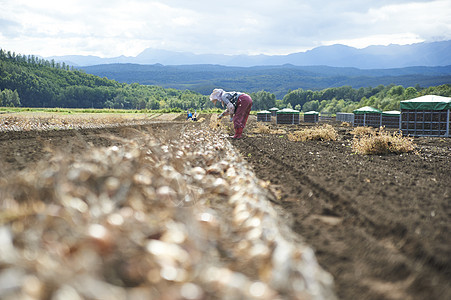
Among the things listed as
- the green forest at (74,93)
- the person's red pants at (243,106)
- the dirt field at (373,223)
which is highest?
the green forest at (74,93)

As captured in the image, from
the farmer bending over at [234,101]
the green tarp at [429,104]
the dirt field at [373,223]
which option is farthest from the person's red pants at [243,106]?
the green tarp at [429,104]

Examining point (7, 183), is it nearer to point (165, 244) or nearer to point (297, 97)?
point (165, 244)

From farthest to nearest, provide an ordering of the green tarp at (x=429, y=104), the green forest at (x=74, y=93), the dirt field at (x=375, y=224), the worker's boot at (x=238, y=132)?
1. the green forest at (x=74, y=93)
2. the green tarp at (x=429, y=104)
3. the worker's boot at (x=238, y=132)
4. the dirt field at (x=375, y=224)

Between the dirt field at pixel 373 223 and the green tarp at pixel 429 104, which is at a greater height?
the green tarp at pixel 429 104

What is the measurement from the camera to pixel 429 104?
1792 cm

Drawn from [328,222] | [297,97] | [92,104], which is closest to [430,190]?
[328,222]

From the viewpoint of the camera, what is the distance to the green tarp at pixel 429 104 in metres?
17.6

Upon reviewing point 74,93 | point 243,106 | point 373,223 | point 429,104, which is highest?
point 74,93

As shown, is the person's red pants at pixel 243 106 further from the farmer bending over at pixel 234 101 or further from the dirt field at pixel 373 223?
the dirt field at pixel 373 223

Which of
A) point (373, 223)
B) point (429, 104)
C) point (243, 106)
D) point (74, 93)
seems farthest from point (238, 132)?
point (74, 93)

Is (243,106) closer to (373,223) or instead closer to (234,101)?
(234,101)

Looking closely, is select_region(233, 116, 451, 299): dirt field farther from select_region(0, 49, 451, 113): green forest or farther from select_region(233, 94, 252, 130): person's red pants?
select_region(0, 49, 451, 113): green forest

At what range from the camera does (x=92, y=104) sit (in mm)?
142500

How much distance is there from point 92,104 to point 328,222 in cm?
15127
